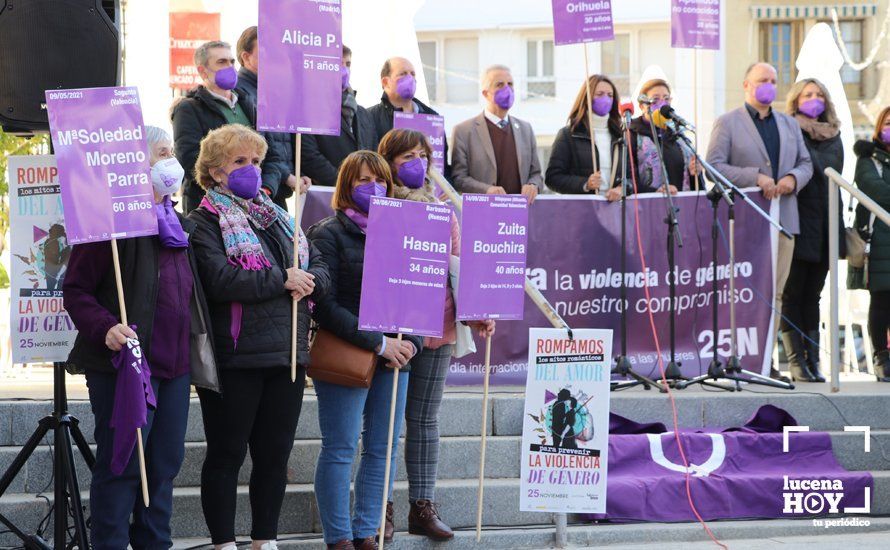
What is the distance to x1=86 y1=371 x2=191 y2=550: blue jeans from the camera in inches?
210

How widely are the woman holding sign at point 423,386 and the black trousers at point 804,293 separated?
11.9 ft

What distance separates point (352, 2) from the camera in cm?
1090

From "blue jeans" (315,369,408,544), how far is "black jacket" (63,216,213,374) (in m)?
0.97

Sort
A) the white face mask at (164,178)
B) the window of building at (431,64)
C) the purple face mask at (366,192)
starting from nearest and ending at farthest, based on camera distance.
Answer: the white face mask at (164,178), the purple face mask at (366,192), the window of building at (431,64)

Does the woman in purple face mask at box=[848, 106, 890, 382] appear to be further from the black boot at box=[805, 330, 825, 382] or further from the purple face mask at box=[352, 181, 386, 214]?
the purple face mask at box=[352, 181, 386, 214]

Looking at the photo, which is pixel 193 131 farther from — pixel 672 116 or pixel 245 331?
pixel 672 116

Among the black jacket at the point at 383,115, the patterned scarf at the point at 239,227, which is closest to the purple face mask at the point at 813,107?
the black jacket at the point at 383,115

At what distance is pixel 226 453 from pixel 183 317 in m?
0.63

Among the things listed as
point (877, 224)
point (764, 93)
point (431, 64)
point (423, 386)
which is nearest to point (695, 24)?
point (764, 93)

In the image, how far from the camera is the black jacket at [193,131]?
7.32 metres

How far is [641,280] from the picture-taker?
9055 mm

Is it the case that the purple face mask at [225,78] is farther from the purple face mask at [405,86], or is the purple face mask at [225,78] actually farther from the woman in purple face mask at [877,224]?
the woman in purple face mask at [877,224]

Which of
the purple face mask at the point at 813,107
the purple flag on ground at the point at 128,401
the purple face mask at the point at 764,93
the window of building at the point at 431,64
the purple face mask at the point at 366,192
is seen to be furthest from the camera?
the window of building at the point at 431,64

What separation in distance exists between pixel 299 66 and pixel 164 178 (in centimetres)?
91
